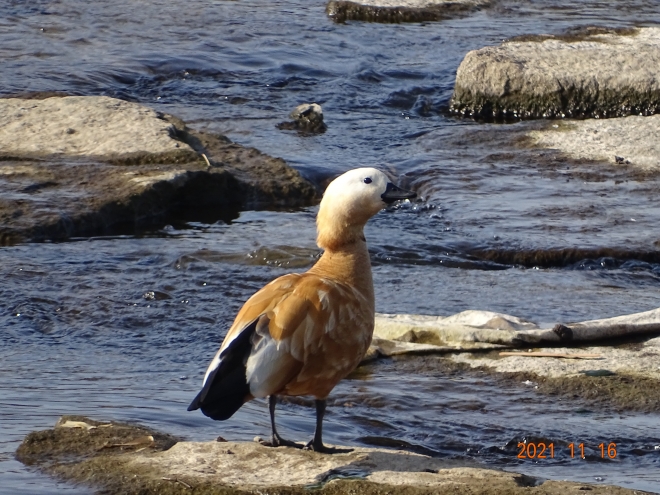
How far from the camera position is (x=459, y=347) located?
5348 millimetres

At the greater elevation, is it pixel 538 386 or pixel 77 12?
pixel 77 12

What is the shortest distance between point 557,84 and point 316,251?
4.28 m

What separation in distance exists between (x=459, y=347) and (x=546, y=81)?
5.61m

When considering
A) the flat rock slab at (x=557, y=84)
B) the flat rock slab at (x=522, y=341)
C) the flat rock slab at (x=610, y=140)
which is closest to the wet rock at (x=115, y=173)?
the flat rock slab at (x=610, y=140)

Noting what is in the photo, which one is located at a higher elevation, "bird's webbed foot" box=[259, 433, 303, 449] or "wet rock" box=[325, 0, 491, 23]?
"wet rock" box=[325, 0, 491, 23]

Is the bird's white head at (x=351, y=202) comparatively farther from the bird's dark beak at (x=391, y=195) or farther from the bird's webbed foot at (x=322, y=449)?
the bird's webbed foot at (x=322, y=449)

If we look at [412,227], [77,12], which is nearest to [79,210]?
[412,227]

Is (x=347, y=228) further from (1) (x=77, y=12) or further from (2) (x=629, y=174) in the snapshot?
(1) (x=77, y=12)

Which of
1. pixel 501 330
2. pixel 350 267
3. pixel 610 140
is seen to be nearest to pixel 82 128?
pixel 610 140

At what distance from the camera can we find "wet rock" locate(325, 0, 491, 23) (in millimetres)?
13984

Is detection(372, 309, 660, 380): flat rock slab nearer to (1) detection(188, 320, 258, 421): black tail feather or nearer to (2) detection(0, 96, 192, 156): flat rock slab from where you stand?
(1) detection(188, 320, 258, 421): black tail feather

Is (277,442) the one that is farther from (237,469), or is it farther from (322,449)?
(237,469)

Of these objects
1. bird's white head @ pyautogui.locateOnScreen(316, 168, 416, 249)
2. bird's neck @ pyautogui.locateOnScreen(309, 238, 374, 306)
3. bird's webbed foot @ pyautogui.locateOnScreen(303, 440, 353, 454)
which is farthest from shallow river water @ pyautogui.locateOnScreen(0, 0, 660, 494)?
bird's white head @ pyautogui.locateOnScreen(316, 168, 416, 249)

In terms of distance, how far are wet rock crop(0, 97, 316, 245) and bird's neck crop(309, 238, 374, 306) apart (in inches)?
112
